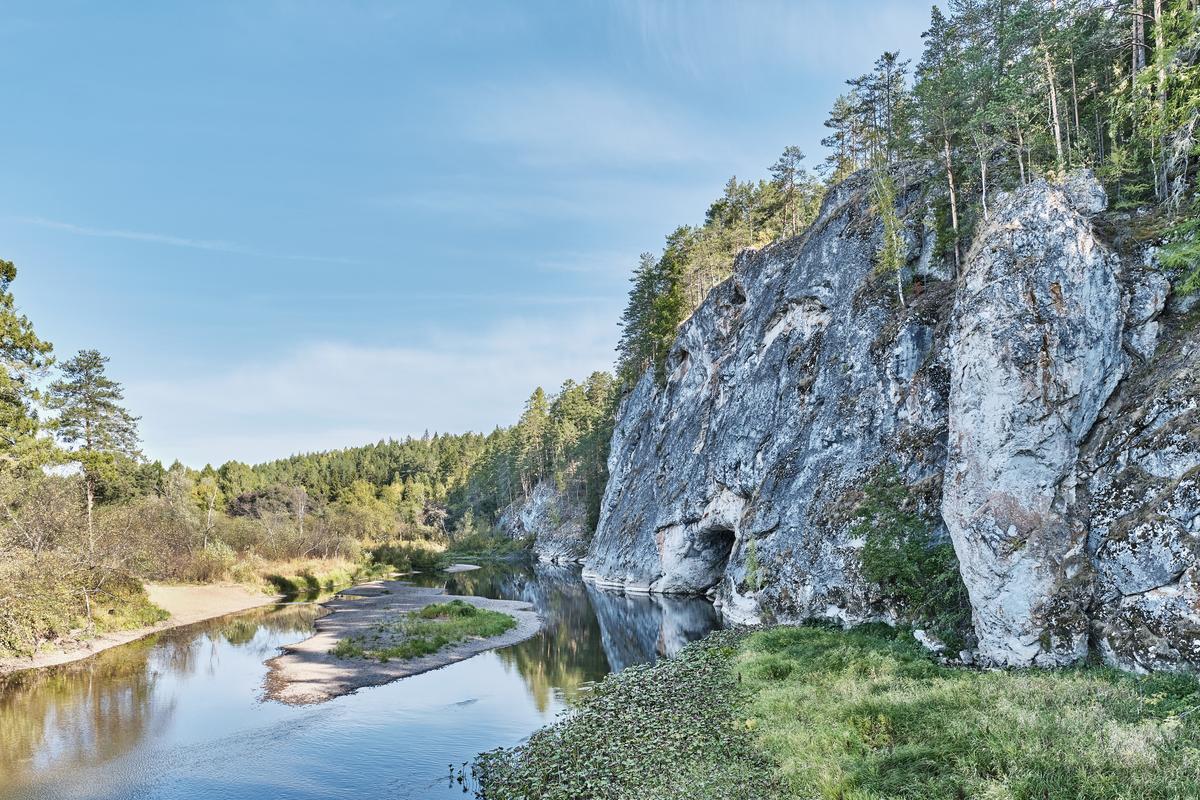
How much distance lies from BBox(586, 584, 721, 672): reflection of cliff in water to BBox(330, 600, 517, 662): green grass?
744 centimetres

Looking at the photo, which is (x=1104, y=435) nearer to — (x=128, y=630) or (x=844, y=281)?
(x=844, y=281)

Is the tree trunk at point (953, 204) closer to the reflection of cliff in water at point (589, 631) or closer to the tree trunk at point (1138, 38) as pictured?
the tree trunk at point (1138, 38)

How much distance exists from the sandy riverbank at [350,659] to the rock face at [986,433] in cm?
1461

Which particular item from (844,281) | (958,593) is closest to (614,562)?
(844,281)

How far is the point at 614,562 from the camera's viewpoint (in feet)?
201

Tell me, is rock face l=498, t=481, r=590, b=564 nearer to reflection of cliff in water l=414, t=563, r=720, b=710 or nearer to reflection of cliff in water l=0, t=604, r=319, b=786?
reflection of cliff in water l=414, t=563, r=720, b=710

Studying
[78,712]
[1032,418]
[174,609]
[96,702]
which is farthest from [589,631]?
[174,609]

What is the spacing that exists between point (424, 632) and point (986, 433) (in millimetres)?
31026

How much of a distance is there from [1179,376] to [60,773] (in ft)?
108

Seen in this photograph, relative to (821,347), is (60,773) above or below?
below

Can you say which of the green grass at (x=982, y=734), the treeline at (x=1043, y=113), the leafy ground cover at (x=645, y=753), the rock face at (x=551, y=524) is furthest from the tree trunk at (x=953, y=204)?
the rock face at (x=551, y=524)

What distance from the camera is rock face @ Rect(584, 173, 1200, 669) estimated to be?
15.9 metres

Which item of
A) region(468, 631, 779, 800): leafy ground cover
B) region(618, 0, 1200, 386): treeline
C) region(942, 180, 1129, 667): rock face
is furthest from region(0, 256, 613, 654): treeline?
region(618, 0, 1200, 386): treeline

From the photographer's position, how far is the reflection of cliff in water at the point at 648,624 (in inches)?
1219
